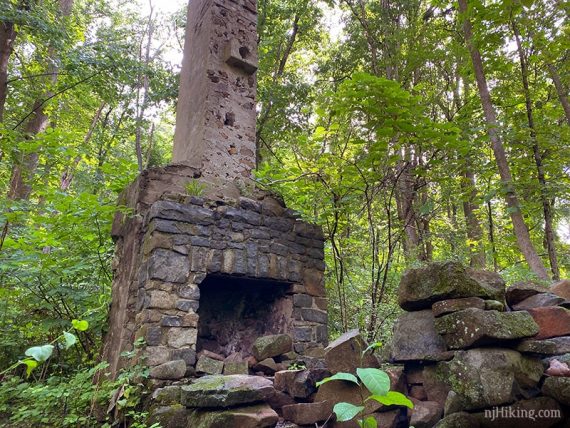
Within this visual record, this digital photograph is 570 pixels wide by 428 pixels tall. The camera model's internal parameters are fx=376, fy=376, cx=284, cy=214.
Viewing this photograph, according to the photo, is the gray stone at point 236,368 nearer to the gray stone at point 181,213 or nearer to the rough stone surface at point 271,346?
the rough stone surface at point 271,346

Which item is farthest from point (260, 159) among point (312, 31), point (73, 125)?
point (73, 125)

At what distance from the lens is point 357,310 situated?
5270mm

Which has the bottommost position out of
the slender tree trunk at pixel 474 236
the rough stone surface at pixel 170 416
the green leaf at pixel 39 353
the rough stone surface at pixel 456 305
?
the rough stone surface at pixel 170 416

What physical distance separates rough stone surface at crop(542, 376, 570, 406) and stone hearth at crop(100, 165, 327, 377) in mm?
2727

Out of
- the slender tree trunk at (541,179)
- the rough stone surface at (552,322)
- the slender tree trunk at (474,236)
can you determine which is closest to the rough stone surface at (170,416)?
the rough stone surface at (552,322)

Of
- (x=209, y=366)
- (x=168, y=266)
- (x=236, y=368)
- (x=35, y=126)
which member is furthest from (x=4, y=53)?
(x=236, y=368)

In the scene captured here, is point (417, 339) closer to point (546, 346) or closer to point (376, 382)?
point (546, 346)

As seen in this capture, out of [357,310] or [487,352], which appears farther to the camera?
[357,310]

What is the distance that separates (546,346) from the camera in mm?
2039

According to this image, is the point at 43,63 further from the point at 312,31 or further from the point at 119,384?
the point at 119,384

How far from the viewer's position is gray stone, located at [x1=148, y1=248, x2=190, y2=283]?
144 inches

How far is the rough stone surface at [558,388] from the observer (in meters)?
1.83

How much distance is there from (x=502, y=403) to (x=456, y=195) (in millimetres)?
4846

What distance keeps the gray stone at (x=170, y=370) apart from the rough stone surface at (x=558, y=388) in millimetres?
2762
